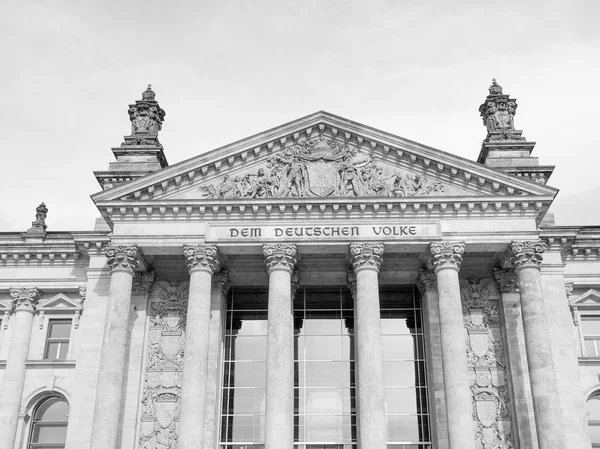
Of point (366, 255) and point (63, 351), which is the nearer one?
point (366, 255)

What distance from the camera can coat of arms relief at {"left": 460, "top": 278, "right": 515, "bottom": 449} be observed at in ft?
104

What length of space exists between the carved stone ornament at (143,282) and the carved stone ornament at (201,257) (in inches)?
119

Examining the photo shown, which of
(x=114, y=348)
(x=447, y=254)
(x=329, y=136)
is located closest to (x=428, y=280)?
(x=447, y=254)

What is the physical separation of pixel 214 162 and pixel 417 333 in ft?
39.8

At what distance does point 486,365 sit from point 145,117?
67.4 ft

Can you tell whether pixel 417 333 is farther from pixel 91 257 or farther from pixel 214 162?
pixel 91 257

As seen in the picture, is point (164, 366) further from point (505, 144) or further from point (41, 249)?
point (505, 144)

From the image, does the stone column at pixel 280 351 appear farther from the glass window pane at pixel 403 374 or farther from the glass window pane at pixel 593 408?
the glass window pane at pixel 593 408

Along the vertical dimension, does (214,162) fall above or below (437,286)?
above

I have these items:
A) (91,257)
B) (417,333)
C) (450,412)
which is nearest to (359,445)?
(450,412)

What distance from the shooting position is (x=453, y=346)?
30.0 meters

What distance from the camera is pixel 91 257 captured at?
116 ft

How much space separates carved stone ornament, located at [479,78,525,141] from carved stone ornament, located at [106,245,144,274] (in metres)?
18.2

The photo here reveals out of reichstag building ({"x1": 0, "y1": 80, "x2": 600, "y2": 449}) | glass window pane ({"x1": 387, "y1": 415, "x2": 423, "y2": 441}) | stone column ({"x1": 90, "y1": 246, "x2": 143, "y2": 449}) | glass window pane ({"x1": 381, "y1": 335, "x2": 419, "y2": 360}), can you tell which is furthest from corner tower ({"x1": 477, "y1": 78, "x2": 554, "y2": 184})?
stone column ({"x1": 90, "y1": 246, "x2": 143, "y2": 449})
